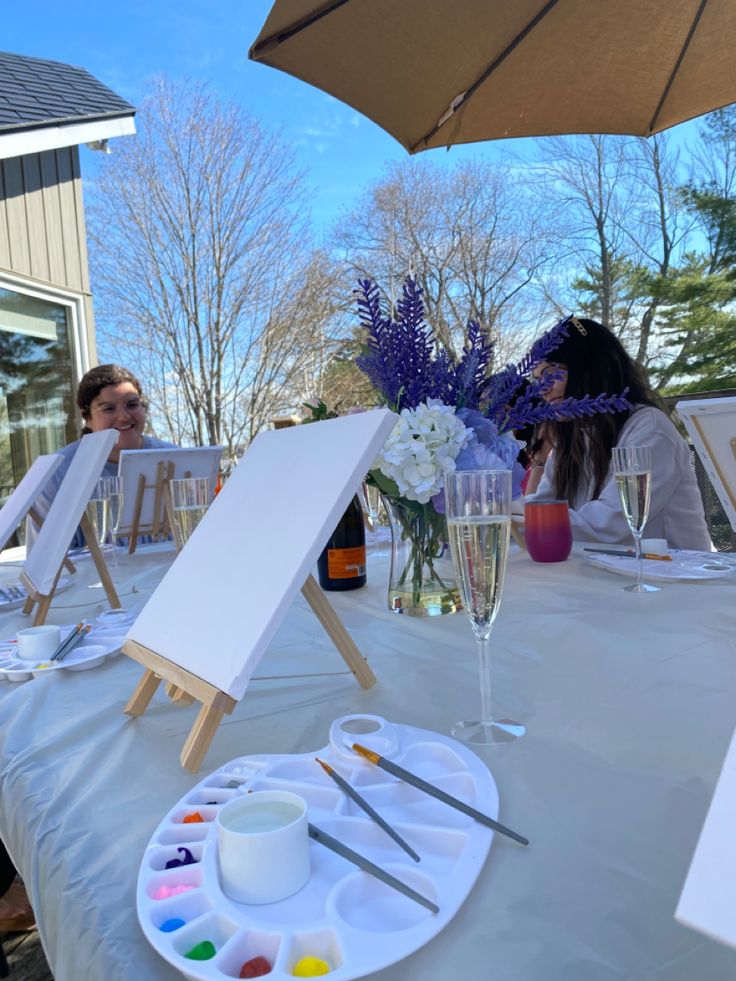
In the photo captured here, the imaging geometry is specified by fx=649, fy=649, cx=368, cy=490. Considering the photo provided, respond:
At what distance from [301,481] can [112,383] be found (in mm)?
2886

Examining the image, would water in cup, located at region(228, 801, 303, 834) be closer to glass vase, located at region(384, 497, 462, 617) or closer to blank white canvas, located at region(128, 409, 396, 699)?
blank white canvas, located at region(128, 409, 396, 699)

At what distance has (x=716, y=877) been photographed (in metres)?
0.28

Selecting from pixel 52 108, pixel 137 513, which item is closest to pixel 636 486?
pixel 137 513

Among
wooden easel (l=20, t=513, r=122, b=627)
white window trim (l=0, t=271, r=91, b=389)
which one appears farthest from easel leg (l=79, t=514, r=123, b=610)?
white window trim (l=0, t=271, r=91, b=389)

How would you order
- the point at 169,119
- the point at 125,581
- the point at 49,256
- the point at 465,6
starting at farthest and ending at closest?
the point at 169,119 < the point at 49,256 < the point at 465,6 < the point at 125,581

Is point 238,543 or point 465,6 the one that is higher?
point 465,6

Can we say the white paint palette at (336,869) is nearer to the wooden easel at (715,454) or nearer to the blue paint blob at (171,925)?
the blue paint blob at (171,925)

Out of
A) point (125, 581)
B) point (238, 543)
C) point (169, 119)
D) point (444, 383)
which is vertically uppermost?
point (169, 119)

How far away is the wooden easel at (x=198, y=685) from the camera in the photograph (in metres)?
0.69

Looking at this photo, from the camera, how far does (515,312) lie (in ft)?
39.5

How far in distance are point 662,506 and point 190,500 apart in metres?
1.54

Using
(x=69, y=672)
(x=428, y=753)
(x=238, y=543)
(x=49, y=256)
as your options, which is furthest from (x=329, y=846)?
(x=49, y=256)

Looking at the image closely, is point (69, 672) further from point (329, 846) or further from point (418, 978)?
point (418, 978)

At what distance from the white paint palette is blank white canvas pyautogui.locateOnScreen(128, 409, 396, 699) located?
127 millimetres
